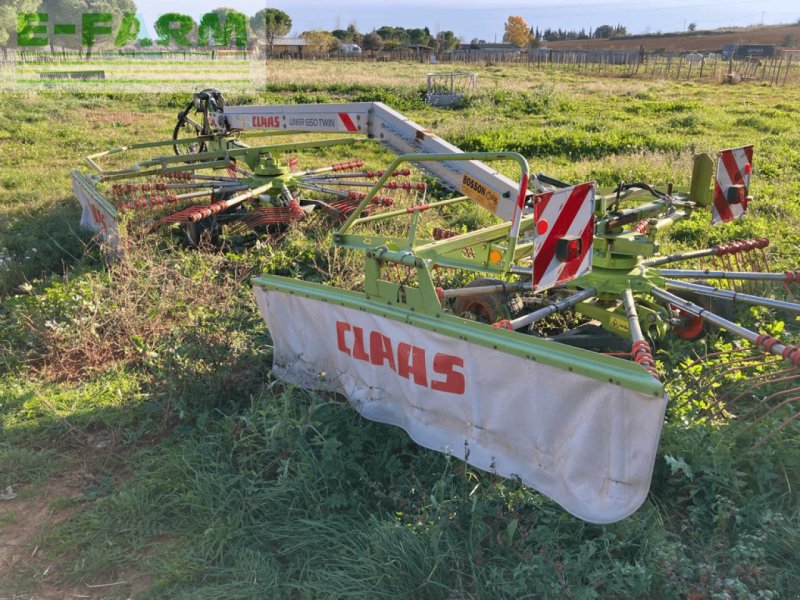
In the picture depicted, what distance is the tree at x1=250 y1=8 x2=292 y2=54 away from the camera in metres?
56.3

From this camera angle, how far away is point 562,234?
139 inches

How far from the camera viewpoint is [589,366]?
2.82m

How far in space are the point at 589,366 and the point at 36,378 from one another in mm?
3836

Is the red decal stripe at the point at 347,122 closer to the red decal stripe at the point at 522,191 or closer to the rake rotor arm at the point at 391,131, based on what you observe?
the rake rotor arm at the point at 391,131

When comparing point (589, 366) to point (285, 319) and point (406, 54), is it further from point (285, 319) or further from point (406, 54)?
point (406, 54)

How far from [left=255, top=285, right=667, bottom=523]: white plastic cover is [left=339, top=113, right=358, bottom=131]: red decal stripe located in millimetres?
2957

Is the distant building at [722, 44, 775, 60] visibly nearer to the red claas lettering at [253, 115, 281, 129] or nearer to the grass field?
the red claas lettering at [253, 115, 281, 129]

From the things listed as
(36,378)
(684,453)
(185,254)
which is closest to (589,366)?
(684,453)

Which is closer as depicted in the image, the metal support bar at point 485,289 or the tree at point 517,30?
the metal support bar at point 485,289

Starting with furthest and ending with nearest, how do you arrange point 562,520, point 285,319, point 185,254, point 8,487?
point 185,254 < point 285,319 < point 8,487 < point 562,520

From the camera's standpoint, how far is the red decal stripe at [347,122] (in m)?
6.68

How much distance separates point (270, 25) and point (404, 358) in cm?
6999
